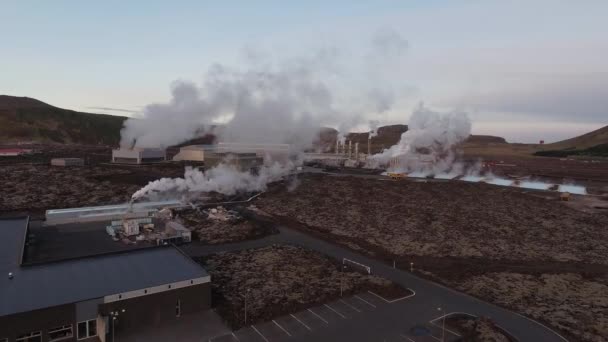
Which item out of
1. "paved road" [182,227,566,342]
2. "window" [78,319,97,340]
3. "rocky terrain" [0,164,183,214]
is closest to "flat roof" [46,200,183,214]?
"rocky terrain" [0,164,183,214]

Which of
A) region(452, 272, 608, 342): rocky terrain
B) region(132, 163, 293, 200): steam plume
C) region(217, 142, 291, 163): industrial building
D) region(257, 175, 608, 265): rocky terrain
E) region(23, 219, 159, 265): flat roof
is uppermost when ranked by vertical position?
region(217, 142, 291, 163): industrial building

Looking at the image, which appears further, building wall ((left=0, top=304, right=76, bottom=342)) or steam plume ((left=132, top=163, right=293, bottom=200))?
steam plume ((left=132, top=163, right=293, bottom=200))

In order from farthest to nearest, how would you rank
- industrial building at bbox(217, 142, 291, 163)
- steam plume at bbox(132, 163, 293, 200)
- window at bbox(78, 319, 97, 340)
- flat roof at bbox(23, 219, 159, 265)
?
industrial building at bbox(217, 142, 291, 163) → steam plume at bbox(132, 163, 293, 200) → flat roof at bbox(23, 219, 159, 265) → window at bbox(78, 319, 97, 340)

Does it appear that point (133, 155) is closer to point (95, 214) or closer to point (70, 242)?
point (95, 214)

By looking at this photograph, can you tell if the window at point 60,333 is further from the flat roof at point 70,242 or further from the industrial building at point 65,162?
the industrial building at point 65,162

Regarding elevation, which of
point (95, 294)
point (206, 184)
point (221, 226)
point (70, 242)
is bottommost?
point (221, 226)

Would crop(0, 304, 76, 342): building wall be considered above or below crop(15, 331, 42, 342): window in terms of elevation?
above

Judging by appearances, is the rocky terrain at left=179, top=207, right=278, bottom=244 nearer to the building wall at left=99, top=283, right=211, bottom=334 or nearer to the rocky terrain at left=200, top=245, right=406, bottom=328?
the rocky terrain at left=200, top=245, right=406, bottom=328

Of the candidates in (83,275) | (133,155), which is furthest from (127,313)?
(133,155)
